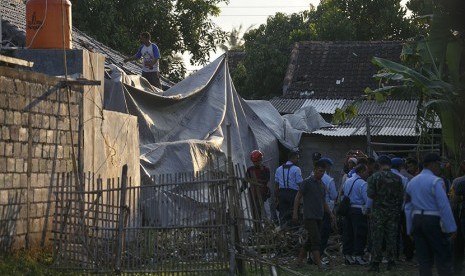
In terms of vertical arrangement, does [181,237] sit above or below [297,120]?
below

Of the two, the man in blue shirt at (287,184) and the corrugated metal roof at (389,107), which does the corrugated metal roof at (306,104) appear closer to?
the corrugated metal roof at (389,107)

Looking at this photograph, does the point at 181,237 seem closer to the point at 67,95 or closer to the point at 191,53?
the point at 67,95

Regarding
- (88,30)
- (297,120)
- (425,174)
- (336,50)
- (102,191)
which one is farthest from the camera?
(336,50)

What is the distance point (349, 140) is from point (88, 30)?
1065cm

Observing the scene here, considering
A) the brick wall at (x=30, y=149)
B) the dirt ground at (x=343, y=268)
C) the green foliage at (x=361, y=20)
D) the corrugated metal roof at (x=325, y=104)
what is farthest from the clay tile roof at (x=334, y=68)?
the brick wall at (x=30, y=149)

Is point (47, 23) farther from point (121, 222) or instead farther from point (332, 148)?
point (332, 148)

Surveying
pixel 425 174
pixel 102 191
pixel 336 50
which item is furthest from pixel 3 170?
pixel 336 50

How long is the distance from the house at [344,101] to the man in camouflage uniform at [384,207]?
6638 millimetres

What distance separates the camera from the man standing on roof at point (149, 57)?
20641mm

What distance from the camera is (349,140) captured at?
2581 centimetres

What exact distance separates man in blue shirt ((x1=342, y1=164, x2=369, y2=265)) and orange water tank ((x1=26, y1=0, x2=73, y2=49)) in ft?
17.8

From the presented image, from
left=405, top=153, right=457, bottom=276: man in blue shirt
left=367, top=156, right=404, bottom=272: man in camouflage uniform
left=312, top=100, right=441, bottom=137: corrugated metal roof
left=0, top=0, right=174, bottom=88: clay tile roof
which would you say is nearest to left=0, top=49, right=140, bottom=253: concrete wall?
left=0, top=0, right=174, bottom=88: clay tile roof

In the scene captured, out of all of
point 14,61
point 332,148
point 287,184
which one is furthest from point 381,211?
point 332,148

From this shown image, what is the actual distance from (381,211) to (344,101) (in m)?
14.5
